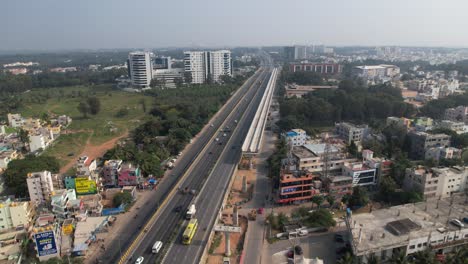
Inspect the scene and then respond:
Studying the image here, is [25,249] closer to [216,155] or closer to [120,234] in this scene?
[120,234]

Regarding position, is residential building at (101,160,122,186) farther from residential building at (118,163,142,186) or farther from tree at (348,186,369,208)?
tree at (348,186,369,208)

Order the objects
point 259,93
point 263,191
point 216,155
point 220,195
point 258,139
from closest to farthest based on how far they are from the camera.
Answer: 1. point 220,195
2. point 263,191
3. point 216,155
4. point 258,139
5. point 259,93

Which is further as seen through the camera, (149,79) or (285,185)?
(149,79)

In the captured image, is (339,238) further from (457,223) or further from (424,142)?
(424,142)

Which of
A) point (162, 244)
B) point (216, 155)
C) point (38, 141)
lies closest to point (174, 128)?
point (216, 155)

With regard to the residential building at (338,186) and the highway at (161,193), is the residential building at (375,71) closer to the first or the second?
the highway at (161,193)

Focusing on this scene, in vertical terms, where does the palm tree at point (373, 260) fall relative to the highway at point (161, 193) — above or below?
above

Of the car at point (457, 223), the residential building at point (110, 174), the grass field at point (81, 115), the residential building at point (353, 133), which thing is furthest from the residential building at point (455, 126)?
the grass field at point (81, 115)

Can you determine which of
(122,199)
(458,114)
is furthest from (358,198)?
(458,114)
